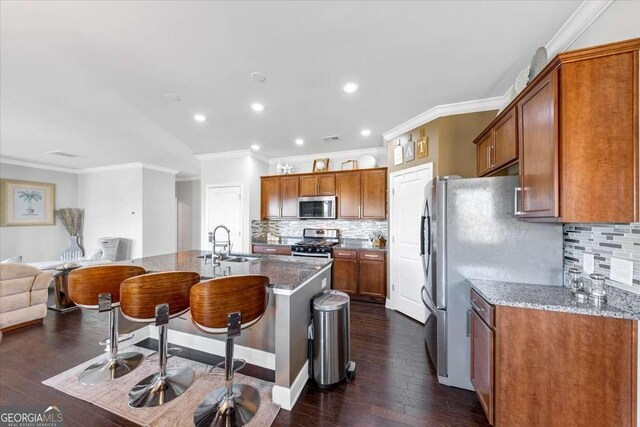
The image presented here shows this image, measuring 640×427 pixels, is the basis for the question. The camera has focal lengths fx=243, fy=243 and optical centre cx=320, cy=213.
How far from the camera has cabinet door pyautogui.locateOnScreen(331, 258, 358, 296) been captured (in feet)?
13.6

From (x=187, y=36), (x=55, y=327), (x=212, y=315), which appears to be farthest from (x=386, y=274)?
(x=55, y=327)

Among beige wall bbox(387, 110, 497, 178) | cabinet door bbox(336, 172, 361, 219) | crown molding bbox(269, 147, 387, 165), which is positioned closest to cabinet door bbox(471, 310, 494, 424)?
beige wall bbox(387, 110, 497, 178)

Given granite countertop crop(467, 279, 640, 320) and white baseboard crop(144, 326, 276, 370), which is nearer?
granite countertop crop(467, 279, 640, 320)

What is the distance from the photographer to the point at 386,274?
13.0 feet

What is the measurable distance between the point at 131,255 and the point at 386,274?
622 centimetres

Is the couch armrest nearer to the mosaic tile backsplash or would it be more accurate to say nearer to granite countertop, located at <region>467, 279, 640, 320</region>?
granite countertop, located at <region>467, 279, 640, 320</region>

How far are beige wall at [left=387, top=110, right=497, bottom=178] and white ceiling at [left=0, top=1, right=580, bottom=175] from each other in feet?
0.93

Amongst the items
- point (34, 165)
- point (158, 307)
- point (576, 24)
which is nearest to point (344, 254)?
point (158, 307)

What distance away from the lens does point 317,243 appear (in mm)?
4723

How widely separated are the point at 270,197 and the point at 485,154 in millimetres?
3905

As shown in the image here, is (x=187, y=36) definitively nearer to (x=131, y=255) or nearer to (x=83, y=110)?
(x=83, y=110)

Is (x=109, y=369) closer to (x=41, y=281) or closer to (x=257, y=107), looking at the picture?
(x=41, y=281)

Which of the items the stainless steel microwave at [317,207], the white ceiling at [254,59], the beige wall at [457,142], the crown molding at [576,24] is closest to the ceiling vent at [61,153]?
the white ceiling at [254,59]

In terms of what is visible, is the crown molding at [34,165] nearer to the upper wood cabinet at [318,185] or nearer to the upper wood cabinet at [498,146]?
the upper wood cabinet at [318,185]
